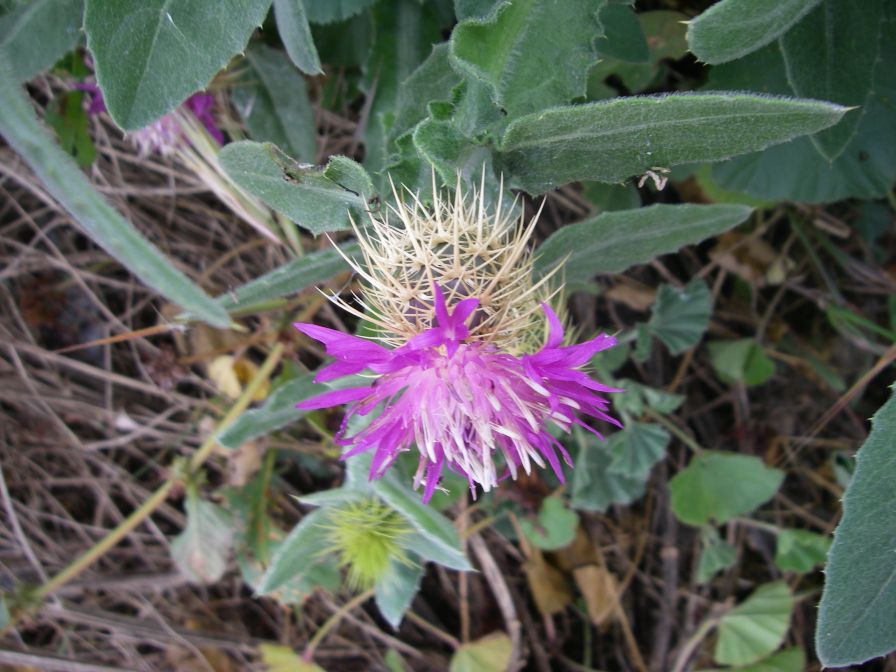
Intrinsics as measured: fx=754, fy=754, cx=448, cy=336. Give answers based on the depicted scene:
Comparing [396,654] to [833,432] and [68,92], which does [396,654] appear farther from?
[68,92]

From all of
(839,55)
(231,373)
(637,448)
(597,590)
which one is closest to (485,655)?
(597,590)

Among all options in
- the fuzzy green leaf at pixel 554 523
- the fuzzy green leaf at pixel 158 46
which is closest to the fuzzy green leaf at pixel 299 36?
the fuzzy green leaf at pixel 158 46

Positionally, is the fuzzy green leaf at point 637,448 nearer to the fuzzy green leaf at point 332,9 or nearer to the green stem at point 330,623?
the green stem at point 330,623

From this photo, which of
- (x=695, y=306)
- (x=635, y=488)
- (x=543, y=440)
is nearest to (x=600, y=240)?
(x=543, y=440)

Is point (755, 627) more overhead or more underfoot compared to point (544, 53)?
more underfoot

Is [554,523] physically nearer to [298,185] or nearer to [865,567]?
[865,567]

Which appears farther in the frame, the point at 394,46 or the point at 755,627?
the point at 755,627

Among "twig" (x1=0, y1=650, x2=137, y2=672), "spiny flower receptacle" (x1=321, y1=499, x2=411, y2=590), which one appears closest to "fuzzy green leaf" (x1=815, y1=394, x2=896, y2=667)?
"spiny flower receptacle" (x1=321, y1=499, x2=411, y2=590)

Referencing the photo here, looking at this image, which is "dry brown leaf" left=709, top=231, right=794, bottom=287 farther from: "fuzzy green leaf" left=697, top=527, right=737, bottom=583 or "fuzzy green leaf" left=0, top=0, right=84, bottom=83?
"fuzzy green leaf" left=0, top=0, right=84, bottom=83
